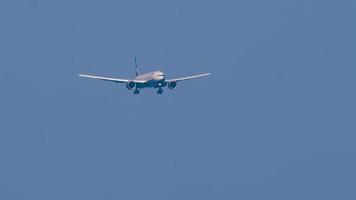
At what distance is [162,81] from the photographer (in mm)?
91188

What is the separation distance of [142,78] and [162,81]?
207 inches

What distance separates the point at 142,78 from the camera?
312 feet
